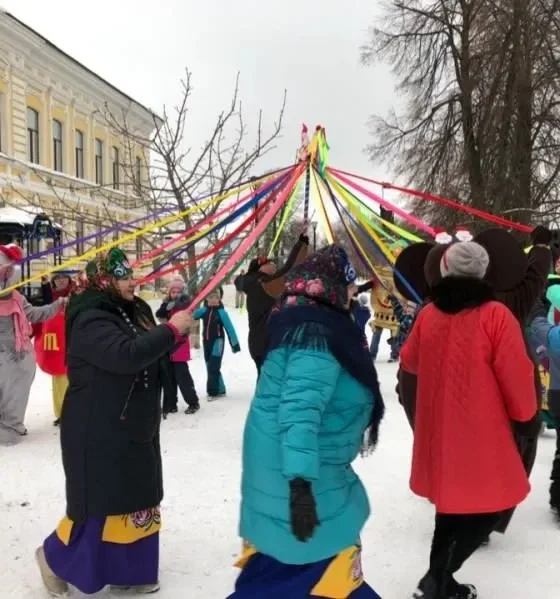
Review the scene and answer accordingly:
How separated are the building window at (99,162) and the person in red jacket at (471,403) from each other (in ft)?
93.1

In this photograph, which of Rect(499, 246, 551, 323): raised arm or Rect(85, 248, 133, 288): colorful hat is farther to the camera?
Rect(499, 246, 551, 323): raised arm

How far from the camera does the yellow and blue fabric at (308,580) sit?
232cm

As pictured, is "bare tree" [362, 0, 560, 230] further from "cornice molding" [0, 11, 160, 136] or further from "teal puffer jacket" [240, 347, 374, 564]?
"teal puffer jacket" [240, 347, 374, 564]

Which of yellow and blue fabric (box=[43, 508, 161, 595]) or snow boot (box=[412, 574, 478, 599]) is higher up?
yellow and blue fabric (box=[43, 508, 161, 595])

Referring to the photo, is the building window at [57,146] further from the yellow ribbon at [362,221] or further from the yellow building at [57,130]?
the yellow ribbon at [362,221]

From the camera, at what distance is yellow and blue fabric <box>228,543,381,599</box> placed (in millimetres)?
2318

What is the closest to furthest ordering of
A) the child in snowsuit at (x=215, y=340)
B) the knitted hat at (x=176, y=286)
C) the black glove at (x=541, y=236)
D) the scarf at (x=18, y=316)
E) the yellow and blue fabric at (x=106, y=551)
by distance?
the yellow and blue fabric at (x=106, y=551), the black glove at (x=541, y=236), the scarf at (x=18, y=316), the knitted hat at (x=176, y=286), the child in snowsuit at (x=215, y=340)

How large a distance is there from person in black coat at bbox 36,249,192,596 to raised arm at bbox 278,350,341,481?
833 millimetres

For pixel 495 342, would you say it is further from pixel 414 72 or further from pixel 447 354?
pixel 414 72

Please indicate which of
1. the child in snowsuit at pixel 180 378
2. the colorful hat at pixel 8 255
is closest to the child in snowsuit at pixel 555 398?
the child in snowsuit at pixel 180 378

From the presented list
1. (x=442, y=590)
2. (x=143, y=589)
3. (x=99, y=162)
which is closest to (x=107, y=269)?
(x=143, y=589)

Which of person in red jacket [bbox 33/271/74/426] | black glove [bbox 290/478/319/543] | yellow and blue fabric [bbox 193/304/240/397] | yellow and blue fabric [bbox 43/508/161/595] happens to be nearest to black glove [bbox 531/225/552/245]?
black glove [bbox 290/478/319/543]

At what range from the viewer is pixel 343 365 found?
229 centimetres

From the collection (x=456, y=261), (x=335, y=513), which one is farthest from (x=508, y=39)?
(x=335, y=513)
